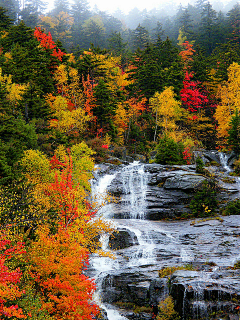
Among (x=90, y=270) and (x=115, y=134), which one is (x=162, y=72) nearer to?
(x=115, y=134)

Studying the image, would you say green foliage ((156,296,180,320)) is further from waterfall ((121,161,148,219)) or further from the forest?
waterfall ((121,161,148,219))

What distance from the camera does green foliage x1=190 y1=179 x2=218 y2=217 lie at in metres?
24.5

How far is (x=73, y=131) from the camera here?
1329 inches

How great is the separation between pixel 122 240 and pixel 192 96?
3106 centimetres

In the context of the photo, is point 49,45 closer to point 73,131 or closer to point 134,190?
point 73,131

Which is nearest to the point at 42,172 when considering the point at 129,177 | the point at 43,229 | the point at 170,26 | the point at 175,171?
the point at 43,229

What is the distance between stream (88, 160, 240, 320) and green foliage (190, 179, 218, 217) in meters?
2.06

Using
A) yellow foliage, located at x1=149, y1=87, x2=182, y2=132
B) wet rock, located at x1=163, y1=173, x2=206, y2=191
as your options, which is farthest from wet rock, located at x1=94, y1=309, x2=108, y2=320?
yellow foliage, located at x1=149, y1=87, x2=182, y2=132

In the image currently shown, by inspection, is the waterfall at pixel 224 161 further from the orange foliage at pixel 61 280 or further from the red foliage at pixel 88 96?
the orange foliage at pixel 61 280

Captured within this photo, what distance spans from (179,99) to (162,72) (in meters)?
6.25

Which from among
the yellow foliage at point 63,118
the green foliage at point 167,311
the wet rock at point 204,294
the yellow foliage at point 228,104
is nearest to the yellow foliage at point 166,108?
the yellow foliage at point 228,104

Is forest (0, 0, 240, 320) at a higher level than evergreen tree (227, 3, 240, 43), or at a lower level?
lower

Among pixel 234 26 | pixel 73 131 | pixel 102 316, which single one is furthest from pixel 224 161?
pixel 234 26

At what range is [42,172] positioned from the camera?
807 inches
